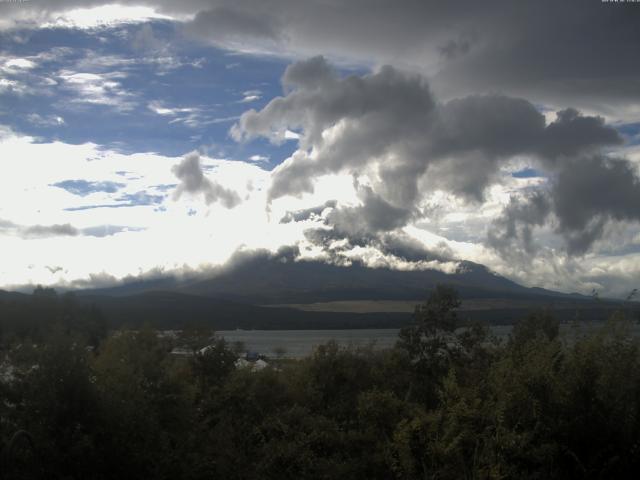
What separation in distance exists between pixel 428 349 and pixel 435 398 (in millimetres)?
2140

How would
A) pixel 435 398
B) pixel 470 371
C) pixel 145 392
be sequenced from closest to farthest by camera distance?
pixel 145 392 → pixel 470 371 → pixel 435 398

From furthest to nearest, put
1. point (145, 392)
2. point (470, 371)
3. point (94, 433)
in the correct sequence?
point (470, 371) < point (145, 392) < point (94, 433)

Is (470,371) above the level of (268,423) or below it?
above

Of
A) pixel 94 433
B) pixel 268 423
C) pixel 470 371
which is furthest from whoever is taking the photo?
pixel 470 371

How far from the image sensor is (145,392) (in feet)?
61.5

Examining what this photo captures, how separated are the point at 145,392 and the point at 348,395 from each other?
34.9 ft

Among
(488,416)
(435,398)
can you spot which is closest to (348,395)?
(435,398)

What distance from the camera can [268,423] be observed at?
22.0 metres

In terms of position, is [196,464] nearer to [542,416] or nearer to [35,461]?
[35,461]

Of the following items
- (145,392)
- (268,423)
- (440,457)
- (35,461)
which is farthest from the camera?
(268,423)

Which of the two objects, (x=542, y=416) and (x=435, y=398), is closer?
(x=542, y=416)

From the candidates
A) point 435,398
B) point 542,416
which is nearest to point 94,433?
point 542,416

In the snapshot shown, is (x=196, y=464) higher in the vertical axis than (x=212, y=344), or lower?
lower

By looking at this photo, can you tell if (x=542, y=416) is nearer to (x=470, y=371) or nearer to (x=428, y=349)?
(x=470, y=371)
